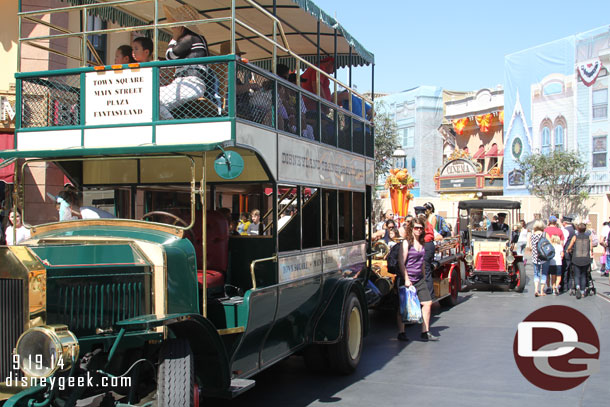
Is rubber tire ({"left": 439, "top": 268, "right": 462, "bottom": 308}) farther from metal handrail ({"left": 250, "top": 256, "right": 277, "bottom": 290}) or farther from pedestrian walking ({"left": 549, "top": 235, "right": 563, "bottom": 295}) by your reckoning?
metal handrail ({"left": 250, "top": 256, "right": 277, "bottom": 290})

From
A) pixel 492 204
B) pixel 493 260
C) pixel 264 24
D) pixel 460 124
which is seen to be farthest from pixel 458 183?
pixel 264 24

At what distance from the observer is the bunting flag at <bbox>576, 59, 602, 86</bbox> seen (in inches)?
1264

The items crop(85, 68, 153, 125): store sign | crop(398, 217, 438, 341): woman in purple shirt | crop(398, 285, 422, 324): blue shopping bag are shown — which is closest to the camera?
crop(85, 68, 153, 125): store sign

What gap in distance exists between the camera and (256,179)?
19.5 feet

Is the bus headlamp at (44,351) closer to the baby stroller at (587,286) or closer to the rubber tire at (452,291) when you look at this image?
the rubber tire at (452,291)

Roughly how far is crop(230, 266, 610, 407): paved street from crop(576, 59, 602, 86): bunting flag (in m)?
25.5

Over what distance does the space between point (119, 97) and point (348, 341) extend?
3.61m

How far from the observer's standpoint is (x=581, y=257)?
13.4 meters

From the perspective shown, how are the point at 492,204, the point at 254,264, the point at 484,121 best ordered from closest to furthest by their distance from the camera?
the point at 254,264
the point at 492,204
the point at 484,121

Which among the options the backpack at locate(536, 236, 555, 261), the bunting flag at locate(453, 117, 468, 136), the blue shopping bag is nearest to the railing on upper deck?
the blue shopping bag

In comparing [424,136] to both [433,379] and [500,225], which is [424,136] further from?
[433,379]

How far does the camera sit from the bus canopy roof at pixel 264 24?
8.06m

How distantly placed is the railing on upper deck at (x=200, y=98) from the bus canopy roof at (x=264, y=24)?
170 cm

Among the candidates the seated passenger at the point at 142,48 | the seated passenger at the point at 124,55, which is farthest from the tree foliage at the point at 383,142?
the seated passenger at the point at 142,48
